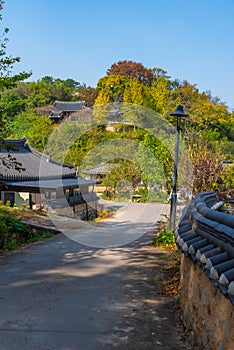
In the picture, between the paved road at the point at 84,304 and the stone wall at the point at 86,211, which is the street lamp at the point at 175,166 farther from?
the stone wall at the point at 86,211

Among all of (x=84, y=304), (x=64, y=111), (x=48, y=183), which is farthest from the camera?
(x=64, y=111)

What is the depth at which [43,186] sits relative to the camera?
20891 millimetres

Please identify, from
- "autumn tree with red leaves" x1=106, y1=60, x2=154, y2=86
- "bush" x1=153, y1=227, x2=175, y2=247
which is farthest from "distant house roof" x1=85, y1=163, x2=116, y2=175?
"bush" x1=153, y1=227, x2=175, y2=247

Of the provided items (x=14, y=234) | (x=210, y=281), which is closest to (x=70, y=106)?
(x=14, y=234)

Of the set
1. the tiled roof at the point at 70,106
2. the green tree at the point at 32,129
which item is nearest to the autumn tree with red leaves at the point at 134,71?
the tiled roof at the point at 70,106

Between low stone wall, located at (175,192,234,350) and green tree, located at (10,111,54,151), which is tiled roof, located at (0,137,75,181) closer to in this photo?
green tree, located at (10,111,54,151)

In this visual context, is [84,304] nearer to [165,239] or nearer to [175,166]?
[175,166]

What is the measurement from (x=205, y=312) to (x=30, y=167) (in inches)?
815

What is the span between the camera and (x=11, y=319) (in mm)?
5223

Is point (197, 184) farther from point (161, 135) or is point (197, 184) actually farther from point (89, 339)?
point (161, 135)

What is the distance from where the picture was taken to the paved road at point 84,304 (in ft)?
15.0

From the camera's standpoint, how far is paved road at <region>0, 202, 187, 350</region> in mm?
4574

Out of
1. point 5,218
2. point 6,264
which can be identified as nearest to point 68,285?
point 6,264

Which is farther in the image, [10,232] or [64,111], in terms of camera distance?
[64,111]
